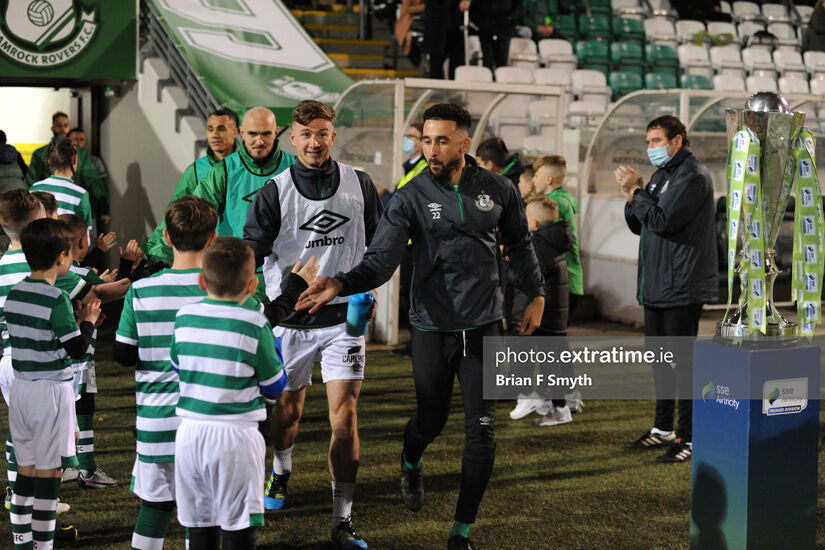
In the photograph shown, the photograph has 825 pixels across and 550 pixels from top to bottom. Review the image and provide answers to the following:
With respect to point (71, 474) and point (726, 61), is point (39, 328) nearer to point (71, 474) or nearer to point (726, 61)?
point (71, 474)

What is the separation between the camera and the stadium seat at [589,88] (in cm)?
1549

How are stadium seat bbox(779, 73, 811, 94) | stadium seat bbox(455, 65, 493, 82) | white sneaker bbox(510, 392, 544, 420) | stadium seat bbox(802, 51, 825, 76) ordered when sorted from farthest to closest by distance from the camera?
1. stadium seat bbox(802, 51, 825, 76)
2. stadium seat bbox(779, 73, 811, 94)
3. stadium seat bbox(455, 65, 493, 82)
4. white sneaker bbox(510, 392, 544, 420)

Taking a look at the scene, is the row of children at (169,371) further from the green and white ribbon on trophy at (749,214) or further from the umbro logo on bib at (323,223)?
the green and white ribbon on trophy at (749,214)

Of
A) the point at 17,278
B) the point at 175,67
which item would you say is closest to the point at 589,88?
the point at 175,67

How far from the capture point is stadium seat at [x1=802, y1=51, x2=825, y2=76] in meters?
18.2

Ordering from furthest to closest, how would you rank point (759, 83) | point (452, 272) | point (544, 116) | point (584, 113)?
1. point (759, 83)
2. point (584, 113)
3. point (544, 116)
4. point (452, 272)

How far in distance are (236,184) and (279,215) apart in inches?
28.9

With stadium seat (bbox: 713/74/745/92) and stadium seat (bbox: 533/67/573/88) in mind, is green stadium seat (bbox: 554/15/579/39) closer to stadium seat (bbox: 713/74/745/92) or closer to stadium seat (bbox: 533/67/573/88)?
stadium seat (bbox: 533/67/573/88)

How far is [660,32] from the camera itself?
18.1 meters

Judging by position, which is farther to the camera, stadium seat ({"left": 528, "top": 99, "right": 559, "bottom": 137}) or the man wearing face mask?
stadium seat ({"left": 528, "top": 99, "right": 559, "bottom": 137})

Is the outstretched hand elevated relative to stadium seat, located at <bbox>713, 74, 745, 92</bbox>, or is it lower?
lower

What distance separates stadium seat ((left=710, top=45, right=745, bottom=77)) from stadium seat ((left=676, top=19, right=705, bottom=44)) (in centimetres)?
60

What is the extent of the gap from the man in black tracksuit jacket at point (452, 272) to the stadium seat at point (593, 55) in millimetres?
12794

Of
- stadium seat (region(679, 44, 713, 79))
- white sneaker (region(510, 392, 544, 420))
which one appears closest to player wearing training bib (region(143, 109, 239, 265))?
white sneaker (region(510, 392, 544, 420))
